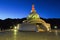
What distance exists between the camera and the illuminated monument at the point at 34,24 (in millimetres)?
64625

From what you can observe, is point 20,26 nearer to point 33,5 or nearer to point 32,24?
point 32,24

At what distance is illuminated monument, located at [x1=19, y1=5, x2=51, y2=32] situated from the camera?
212 ft

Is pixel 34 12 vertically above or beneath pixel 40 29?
above

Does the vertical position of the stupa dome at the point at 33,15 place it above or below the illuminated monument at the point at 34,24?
above

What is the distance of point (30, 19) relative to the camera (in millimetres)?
73562

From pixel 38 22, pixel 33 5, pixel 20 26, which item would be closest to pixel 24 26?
pixel 20 26

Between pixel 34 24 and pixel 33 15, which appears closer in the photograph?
pixel 34 24

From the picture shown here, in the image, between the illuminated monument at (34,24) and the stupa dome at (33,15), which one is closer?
the illuminated monument at (34,24)

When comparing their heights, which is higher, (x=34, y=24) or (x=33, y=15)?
(x=33, y=15)

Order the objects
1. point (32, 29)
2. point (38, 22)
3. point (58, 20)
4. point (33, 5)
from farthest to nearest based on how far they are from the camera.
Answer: point (58, 20)
point (33, 5)
point (38, 22)
point (32, 29)

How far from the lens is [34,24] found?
66188 millimetres

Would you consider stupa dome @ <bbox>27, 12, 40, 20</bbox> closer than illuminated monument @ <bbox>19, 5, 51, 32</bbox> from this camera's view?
No

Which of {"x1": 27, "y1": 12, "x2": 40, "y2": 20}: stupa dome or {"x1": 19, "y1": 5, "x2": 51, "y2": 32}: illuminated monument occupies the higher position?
{"x1": 27, "y1": 12, "x2": 40, "y2": 20}: stupa dome

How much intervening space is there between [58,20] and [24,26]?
155 feet
